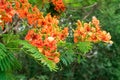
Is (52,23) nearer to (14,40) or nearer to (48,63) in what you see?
(14,40)

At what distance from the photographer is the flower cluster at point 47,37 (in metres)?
1.74

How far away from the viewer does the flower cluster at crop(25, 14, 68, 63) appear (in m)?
1.74

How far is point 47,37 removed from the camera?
1834mm

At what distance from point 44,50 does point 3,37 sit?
330 millimetres

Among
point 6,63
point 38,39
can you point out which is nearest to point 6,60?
point 6,63

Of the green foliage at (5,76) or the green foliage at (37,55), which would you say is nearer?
the green foliage at (37,55)

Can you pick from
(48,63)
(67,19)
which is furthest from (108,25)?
(48,63)

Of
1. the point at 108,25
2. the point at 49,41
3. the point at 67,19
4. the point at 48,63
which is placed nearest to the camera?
the point at 48,63

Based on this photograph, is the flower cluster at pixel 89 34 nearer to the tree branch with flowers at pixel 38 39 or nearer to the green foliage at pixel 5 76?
the tree branch with flowers at pixel 38 39

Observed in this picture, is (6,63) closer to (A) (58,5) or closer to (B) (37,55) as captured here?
(B) (37,55)

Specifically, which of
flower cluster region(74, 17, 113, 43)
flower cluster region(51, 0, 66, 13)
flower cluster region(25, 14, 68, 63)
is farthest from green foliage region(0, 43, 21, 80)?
flower cluster region(51, 0, 66, 13)

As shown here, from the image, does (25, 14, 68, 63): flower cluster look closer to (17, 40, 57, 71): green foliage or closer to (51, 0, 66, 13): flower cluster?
(17, 40, 57, 71): green foliage

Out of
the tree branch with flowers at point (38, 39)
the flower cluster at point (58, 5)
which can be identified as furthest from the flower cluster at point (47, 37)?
the flower cluster at point (58, 5)

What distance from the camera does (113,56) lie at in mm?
6316
